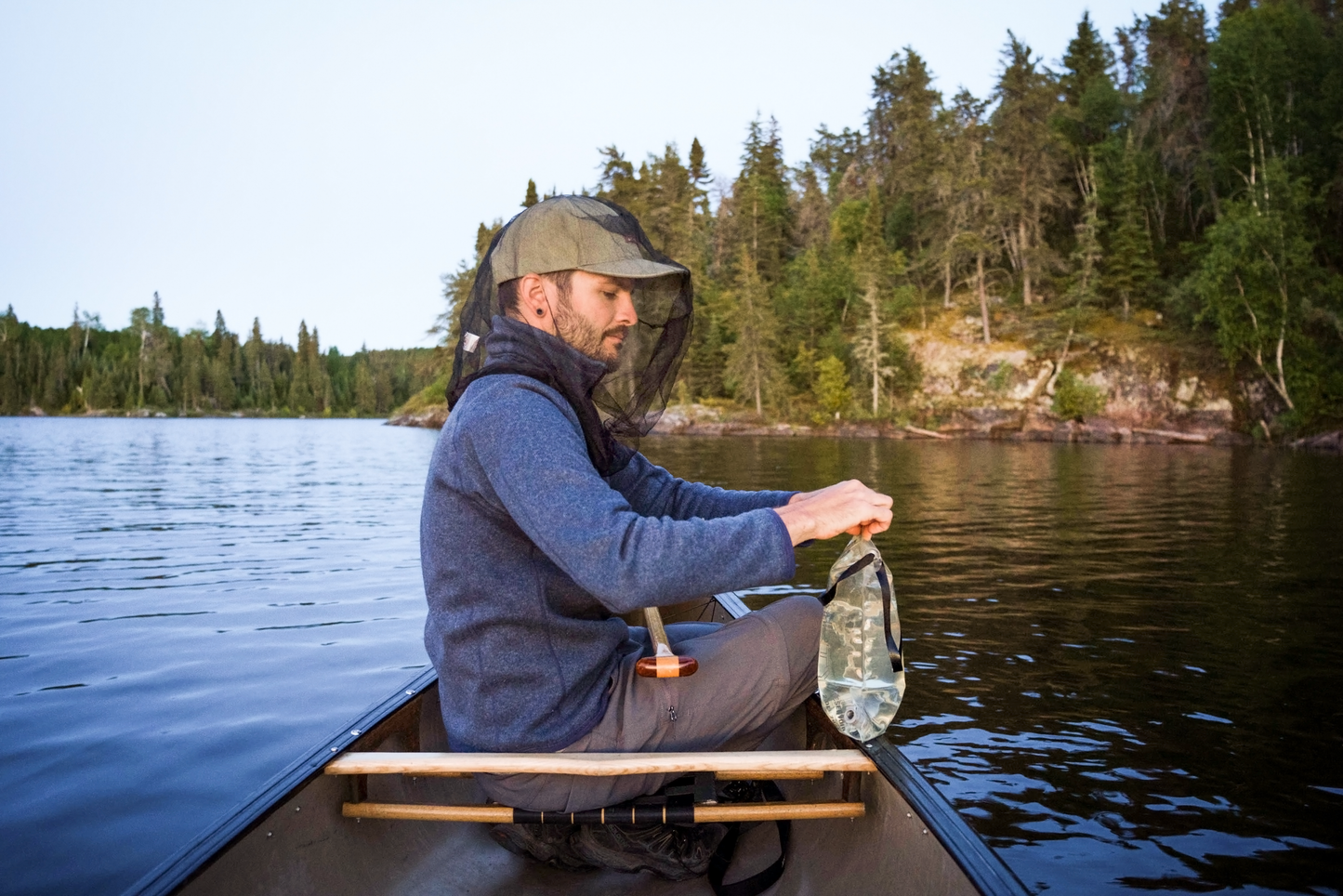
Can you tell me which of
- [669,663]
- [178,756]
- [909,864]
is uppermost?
[669,663]

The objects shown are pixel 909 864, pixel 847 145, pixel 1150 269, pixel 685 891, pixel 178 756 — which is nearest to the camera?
pixel 909 864

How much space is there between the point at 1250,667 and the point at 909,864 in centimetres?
571

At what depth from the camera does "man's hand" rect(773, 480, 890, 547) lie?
239cm

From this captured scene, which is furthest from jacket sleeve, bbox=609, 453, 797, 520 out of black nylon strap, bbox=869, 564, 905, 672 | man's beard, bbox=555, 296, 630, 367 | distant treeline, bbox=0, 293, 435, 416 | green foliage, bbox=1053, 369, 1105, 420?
distant treeline, bbox=0, 293, 435, 416

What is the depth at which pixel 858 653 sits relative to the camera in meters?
2.96

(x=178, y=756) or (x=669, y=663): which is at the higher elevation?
(x=669, y=663)

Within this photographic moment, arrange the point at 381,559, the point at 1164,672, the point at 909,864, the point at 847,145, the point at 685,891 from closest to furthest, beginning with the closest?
the point at 909,864, the point at 685,891, the point at 1164,672, the point at 381,559, the point at 847,145

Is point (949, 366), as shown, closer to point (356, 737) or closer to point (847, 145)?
point (847, 145)

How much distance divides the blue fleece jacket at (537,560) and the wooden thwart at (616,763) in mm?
101

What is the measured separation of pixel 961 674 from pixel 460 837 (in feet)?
15.0

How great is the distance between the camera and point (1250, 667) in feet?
22.6

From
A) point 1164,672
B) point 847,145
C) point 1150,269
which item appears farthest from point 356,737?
point 847,145

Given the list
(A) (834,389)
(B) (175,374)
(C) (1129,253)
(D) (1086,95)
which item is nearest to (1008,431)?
(A) (834,389)

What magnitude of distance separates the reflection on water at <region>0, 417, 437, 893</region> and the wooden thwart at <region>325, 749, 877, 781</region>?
0.79 metres
